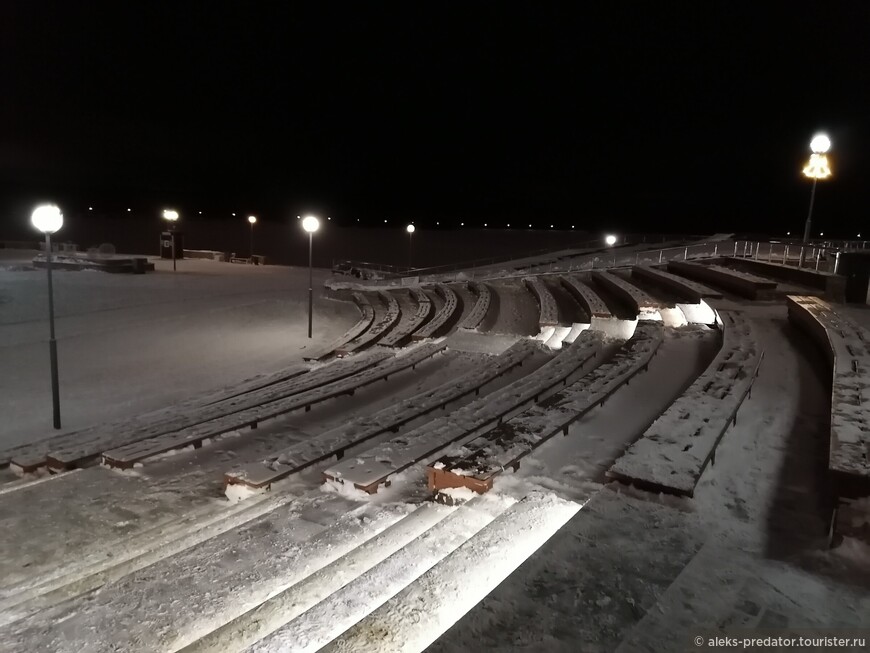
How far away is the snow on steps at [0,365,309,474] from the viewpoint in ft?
24.9

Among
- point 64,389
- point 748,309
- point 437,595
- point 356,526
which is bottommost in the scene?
point 64,389

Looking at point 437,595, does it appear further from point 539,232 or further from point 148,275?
point 539,232

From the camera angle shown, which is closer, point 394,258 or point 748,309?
point 748,309

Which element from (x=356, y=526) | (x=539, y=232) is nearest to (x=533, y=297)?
(x=356, y=526)

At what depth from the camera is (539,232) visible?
2250 inches

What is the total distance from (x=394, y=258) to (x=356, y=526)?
56882 mm

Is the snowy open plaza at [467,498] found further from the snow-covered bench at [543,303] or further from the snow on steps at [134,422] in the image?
the snow-covered bench at [543,303]

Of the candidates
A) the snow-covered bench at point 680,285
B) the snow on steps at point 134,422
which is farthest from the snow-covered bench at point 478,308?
the snow-covered bench at point 680,285

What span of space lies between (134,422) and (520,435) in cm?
705

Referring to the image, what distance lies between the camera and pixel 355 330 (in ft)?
64.2

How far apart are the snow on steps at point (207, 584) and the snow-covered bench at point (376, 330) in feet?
35.2

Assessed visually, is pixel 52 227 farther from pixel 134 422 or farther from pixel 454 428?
pixel 454 428

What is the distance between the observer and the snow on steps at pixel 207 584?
3.48 meters

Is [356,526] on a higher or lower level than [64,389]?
higher
